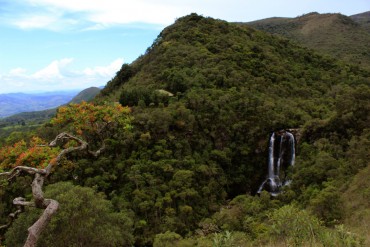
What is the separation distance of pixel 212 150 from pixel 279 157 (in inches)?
258

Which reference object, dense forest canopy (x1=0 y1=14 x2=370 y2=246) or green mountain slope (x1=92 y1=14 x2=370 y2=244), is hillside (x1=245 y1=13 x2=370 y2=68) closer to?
green mountain slope (x1=92 y1=14 x2=370 y2=244)

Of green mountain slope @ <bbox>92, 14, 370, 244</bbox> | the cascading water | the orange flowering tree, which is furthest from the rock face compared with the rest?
the orange flowering tree

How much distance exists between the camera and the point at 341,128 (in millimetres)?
26344

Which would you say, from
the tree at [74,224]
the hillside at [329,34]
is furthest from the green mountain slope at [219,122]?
the hillside at [329,34]

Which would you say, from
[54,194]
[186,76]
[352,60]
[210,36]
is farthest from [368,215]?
[352,60]

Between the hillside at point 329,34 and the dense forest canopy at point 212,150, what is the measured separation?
29.6 metres

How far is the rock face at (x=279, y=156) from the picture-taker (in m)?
29.3

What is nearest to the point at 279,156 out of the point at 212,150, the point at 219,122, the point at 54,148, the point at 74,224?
the point at 219,122

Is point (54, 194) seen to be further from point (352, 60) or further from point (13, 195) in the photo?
point (352, 60)

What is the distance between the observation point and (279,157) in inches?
1192

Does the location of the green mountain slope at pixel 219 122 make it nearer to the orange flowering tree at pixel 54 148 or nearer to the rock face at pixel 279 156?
the rock face at pixel 279 156

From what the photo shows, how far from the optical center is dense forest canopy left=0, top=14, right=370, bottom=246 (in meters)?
18.6

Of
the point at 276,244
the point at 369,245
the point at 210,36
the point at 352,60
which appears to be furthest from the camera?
the point at 352,60

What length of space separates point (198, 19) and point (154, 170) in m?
35.0
